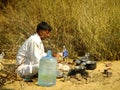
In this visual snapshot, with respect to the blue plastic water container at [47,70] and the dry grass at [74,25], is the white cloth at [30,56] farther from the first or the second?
the dry grass at [74,25]

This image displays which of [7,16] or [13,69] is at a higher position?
[7,16]

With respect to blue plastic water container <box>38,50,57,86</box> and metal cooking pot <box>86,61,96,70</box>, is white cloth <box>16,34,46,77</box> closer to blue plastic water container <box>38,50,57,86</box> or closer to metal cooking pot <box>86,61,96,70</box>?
blue plastic water container <box>38,50,57,86</box>

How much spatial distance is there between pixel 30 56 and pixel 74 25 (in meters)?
2.18

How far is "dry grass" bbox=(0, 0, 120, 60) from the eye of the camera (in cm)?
812

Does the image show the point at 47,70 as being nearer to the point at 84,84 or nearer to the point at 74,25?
the point at 84,84

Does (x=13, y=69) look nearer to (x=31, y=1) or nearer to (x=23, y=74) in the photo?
(x=23, y=74)

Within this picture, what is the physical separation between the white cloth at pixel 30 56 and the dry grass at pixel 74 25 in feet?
5.27

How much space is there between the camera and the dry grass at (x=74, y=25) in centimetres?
812

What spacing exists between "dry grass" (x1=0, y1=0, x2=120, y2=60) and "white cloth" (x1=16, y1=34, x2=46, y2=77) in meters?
1.61

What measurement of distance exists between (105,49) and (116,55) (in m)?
0.27

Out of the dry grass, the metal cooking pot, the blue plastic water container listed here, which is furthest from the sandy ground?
the dry grass

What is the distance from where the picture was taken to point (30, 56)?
6797 millimetres

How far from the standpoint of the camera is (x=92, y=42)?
8.13 m

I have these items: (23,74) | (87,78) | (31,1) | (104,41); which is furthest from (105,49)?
(31,1)
